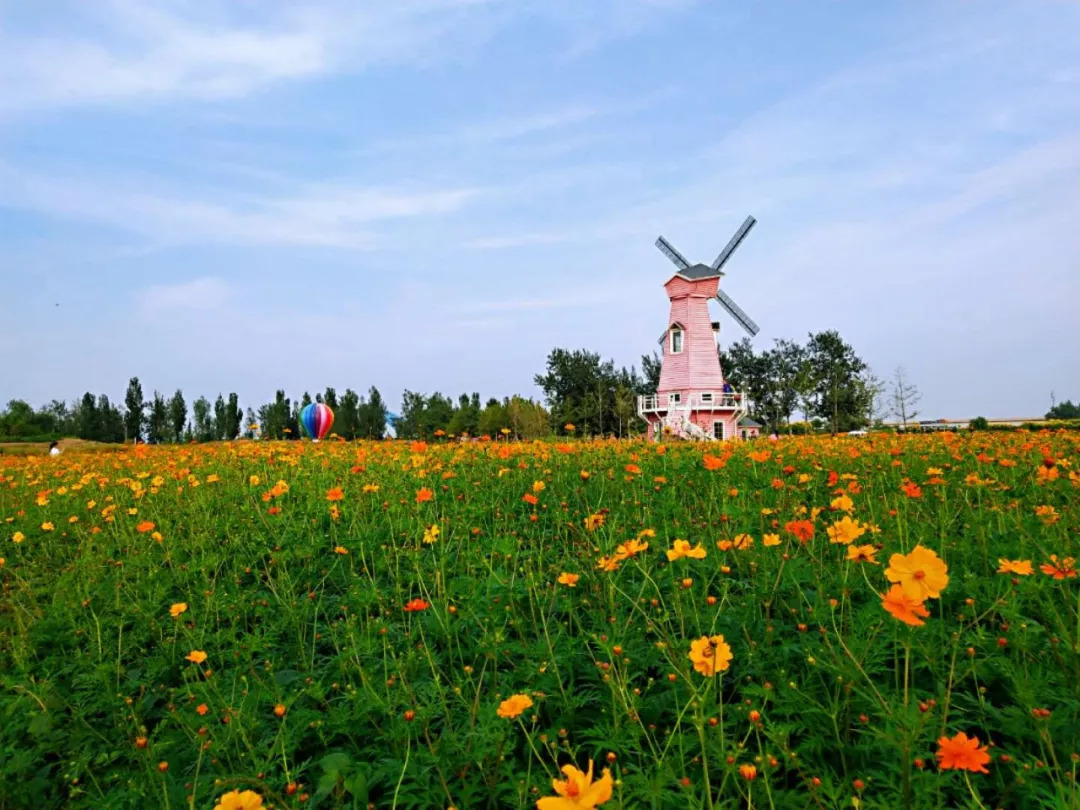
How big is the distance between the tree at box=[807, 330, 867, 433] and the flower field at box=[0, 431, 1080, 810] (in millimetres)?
42191

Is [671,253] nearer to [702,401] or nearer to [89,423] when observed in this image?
[702,401]

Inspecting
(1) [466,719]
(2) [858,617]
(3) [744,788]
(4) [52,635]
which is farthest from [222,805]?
(4) [52,635]

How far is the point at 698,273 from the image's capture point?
27219 mm

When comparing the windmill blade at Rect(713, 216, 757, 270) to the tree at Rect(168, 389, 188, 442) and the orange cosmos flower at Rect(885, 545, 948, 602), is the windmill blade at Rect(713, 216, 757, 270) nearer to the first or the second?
the orange cosmos flower at Rect(885, 545, 948, 602)

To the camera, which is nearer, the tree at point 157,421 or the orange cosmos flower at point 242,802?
the orange cosmos flower at point 242,802

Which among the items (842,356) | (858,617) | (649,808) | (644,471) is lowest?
(649,808)

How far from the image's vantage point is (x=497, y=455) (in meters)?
6.18

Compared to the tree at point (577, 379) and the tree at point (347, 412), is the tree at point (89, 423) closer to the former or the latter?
the tree at point (347, 412)

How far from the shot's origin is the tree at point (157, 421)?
4982 cm

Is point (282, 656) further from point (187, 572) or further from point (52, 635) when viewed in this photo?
point (52, 635)

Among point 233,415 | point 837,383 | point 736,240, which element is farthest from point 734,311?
point 233,415

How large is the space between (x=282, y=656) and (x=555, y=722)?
56.3 inches

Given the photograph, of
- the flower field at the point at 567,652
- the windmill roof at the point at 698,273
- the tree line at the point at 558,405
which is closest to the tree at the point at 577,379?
the tree line at the point at 558,405

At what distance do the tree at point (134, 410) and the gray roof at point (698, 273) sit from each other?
4231cm
